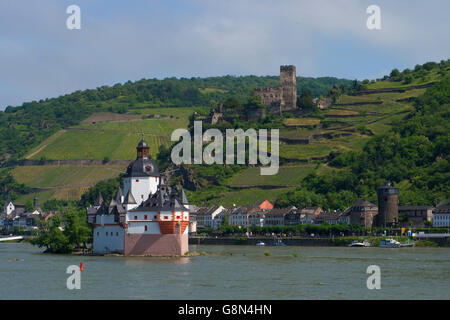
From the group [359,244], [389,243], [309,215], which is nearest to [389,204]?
[359,244]

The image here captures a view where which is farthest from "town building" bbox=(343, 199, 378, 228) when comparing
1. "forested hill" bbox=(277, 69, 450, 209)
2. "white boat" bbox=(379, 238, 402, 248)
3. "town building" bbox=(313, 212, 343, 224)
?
"white boat" bbox=(379, 238, 402, 248)

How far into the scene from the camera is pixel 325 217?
448 feet

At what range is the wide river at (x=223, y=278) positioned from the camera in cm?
4947

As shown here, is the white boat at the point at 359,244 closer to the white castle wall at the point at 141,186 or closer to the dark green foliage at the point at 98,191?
the white castle wall at the point at 141,186

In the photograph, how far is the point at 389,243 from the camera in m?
107

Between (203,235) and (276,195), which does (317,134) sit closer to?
(276,195)

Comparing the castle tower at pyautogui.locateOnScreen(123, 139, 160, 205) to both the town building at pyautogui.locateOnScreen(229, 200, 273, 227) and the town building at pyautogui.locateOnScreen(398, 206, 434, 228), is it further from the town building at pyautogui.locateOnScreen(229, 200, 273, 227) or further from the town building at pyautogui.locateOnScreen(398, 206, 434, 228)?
the town building at pyautogui.locateOnScreen(229, 200, 273, 227)

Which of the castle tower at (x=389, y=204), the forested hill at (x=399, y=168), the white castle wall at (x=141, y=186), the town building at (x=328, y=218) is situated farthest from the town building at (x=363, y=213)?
the white castle wall at (x=141, y=186)

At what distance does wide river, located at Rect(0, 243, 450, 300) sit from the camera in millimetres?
49469

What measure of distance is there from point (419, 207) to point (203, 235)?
34225 mm

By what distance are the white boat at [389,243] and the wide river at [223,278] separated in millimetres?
24968

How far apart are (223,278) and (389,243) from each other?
52.4 meters

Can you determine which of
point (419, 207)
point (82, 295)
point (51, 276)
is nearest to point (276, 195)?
point (419, 207)

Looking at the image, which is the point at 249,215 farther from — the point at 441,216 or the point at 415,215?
the point at 441,216
